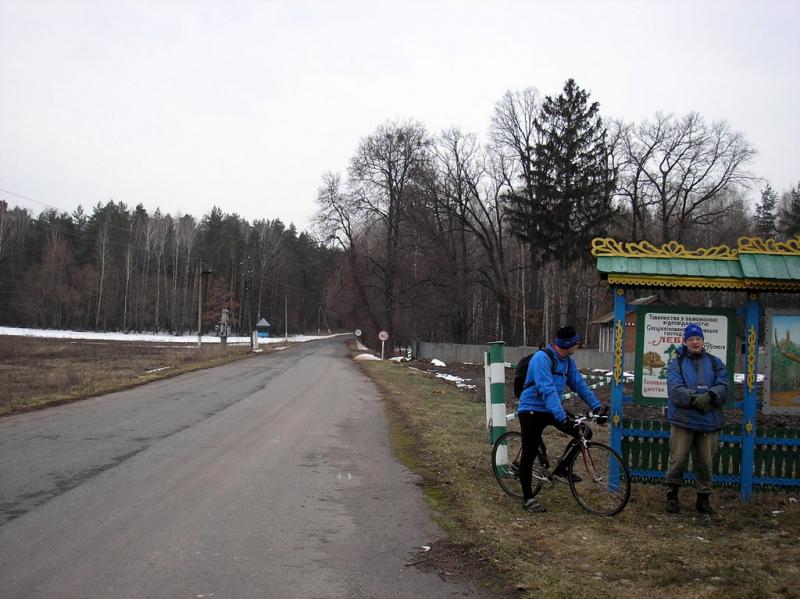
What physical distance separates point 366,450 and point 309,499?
3.24 meters

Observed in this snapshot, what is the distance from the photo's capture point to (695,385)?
6.54 meters

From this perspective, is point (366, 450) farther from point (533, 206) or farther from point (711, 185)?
point (711, 185)

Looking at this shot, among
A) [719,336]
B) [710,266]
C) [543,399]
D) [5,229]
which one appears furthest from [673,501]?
[5,229]

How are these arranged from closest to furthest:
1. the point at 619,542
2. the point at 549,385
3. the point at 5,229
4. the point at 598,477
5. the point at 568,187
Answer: the point at 619,542
the point at 549,385
the point at 598,477
the point at 568,187
the point at 5,229

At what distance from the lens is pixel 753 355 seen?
7203 mm

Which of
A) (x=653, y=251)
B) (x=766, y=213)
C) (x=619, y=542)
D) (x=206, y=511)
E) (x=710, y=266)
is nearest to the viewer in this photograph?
(x=619, y=542)

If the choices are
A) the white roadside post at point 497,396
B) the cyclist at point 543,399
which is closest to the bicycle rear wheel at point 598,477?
the cyclist at point 543,399

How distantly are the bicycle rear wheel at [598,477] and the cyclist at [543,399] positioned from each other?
0.16 m

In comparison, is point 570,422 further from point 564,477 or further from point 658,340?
point 658,340

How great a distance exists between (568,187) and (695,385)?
37.9 meters

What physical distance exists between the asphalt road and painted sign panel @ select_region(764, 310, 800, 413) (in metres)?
4.13

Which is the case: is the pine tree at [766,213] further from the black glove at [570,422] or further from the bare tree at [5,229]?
the bare tree at [5,229]

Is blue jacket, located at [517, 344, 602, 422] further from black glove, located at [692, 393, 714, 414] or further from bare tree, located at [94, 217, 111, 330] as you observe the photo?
bare tree, located at [94, 217, 111, 330]

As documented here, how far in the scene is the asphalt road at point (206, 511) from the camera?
14.8 ft
